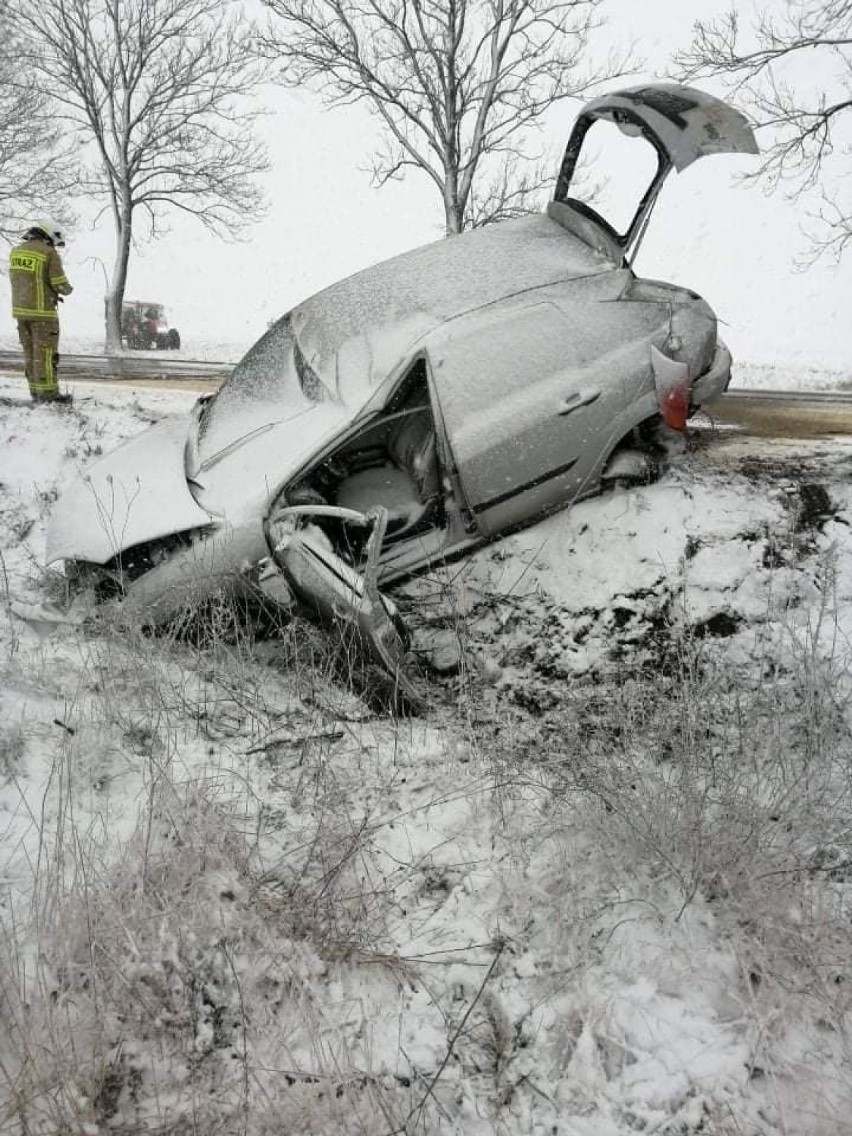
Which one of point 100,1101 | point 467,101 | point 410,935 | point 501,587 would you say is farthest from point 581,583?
point 467,101

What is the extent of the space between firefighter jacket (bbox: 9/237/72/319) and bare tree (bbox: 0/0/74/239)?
42.6 ft

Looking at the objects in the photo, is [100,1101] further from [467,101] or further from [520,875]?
[467,101]

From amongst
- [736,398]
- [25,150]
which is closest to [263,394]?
[736,398]

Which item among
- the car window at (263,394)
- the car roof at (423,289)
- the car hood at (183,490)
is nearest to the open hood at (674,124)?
the car roof at (423,289)

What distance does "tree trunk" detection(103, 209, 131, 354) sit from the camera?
1678 cm

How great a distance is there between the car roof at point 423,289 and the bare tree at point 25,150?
56.3 feet

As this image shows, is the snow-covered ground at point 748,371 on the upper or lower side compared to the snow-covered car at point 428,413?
lower

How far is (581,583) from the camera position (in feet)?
13.4

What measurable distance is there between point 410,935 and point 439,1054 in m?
0.35

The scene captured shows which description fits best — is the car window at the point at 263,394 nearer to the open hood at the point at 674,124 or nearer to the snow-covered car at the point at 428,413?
the snow-covered car at the point at 428,413

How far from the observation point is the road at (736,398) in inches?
235

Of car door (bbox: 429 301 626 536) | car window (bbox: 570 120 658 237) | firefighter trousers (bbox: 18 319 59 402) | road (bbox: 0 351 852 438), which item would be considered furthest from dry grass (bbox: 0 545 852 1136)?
firefighter trousers (bbox: 18 319 59 402)

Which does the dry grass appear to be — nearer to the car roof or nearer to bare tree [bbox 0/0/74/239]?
the car roof

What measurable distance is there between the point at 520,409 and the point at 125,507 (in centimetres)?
204
